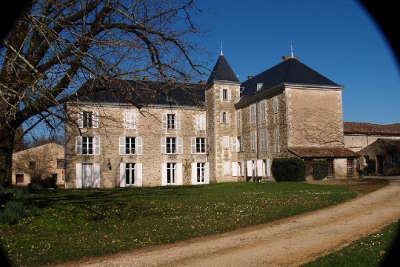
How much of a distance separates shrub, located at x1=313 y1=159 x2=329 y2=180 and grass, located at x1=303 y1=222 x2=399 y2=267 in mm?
17436

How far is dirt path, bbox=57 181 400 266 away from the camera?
568 centimetres

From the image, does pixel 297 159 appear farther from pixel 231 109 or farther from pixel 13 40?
pixel 13 40

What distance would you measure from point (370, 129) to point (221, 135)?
12.4m

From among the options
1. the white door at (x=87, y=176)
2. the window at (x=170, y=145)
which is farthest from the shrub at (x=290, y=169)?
the white door at (x=87, y=176)

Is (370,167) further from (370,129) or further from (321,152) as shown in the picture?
(321,152)

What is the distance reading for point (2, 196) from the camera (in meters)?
11.1

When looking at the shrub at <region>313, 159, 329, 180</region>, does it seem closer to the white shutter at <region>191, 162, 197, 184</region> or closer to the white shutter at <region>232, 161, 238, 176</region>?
the white shutter at <region>232, 161, 238, 176</region>

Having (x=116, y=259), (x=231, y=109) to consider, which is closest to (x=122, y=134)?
(x=231, y=109)

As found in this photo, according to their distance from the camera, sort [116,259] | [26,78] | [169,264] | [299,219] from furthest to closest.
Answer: [299,219] < [26,78] < [116,259] < [169,264]

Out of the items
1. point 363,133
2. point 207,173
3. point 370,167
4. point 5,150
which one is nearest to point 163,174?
point 207,173

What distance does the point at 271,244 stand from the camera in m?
6.63

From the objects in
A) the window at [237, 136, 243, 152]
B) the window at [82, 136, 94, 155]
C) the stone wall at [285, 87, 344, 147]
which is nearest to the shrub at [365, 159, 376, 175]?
the stone wall at [285, 87, 344, 147]

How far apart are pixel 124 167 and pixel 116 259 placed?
2337cm

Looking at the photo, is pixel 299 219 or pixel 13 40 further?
pixel 299 219
